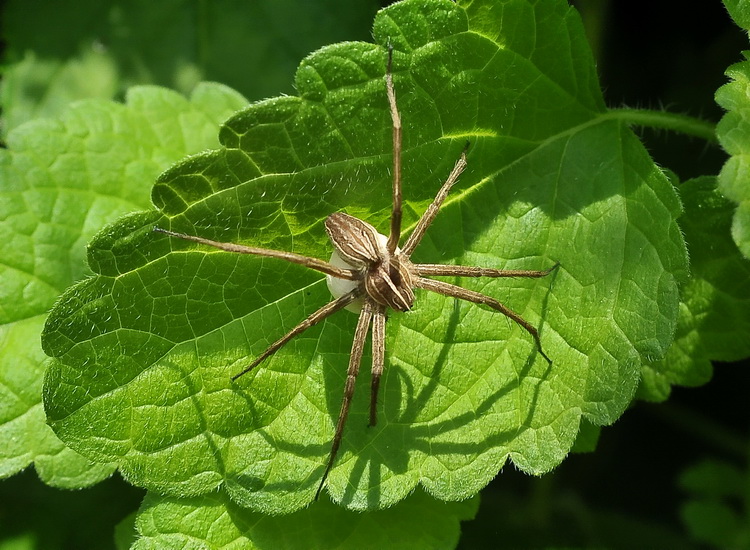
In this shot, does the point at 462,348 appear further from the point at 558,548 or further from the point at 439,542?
the point at 558,548

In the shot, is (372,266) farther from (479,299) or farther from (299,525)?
(299,525)

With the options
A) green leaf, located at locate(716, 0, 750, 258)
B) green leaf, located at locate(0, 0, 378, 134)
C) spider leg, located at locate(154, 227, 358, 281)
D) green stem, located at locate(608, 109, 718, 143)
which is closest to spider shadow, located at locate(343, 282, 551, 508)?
spider leg, located at locate(154, 227, 358, 281)

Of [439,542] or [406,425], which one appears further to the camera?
[439,542]

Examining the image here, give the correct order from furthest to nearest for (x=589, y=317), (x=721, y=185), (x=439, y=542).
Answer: (x=439, y=542) < (x=589, y=317) < (x=721, y=185)

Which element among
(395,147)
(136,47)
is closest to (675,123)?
(395,147)

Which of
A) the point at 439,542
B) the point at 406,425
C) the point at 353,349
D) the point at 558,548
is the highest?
the point at 353,349

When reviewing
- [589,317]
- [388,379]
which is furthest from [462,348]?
[589,317]
